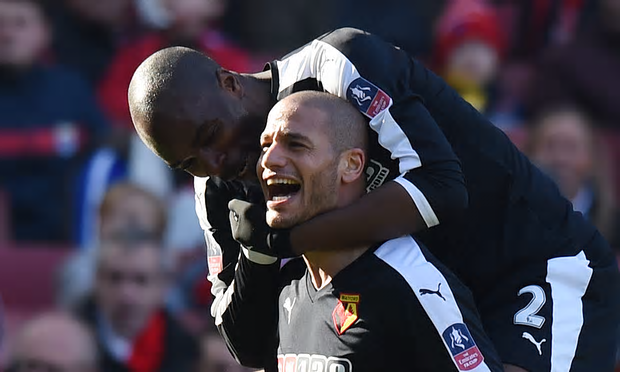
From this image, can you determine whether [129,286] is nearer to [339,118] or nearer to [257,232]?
[257,232]

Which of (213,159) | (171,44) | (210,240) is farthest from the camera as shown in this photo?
(171,44)

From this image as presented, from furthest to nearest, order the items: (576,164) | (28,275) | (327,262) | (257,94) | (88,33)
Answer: (88,33) < (576,164) < (28,275) < (257,94) < (327,262)

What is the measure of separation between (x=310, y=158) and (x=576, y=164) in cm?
370

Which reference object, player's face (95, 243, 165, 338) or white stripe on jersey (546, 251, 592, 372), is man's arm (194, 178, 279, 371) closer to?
white stripe on jersey (546, 251, 592, 372)

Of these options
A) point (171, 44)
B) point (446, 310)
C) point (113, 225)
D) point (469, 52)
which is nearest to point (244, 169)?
point (446, 310)

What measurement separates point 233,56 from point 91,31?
94 cm

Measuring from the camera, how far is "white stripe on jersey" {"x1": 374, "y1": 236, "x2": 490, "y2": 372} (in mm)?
3695

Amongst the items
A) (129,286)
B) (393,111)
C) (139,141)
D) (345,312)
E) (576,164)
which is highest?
(393,111)

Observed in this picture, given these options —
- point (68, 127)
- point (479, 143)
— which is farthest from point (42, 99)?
point (479, 143)

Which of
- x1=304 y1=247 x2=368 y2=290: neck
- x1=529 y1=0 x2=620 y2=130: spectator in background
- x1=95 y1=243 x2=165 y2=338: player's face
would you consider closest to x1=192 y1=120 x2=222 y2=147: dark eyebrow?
x1=304 y1=247 x2=368 y2=290: neck

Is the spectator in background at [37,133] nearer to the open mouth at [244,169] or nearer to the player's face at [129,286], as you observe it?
the player's face at [129,286]

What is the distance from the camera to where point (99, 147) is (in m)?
7.36

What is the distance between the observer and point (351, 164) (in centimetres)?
387

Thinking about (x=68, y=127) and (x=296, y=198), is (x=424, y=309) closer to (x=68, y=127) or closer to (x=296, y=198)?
(x=296, y=198)
